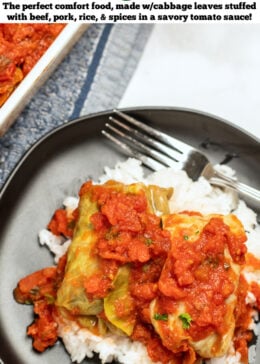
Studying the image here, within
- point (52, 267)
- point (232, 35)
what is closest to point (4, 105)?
point (52, 267)

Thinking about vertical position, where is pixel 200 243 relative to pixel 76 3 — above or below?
below

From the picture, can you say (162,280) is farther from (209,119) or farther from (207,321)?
(209,119)

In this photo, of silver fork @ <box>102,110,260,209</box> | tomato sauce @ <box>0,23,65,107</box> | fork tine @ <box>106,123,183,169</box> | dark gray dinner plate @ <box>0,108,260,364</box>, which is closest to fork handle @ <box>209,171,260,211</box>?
silver fork @ <box>102,110,260,209</box>

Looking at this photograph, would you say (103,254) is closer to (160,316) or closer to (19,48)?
(160,316)

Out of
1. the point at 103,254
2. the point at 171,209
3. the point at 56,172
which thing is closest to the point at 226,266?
A: the point at 103,254
